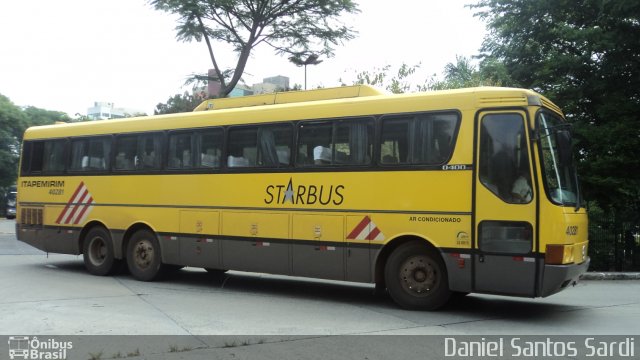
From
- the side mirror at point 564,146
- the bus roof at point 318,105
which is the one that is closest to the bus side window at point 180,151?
the bus roof at point 318,105

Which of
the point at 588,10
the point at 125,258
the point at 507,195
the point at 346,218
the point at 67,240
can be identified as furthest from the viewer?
the point at 588,10

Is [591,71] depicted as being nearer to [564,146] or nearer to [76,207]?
[564,146]

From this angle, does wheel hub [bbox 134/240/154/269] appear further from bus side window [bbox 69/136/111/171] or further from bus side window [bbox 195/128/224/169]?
bus side window [bbox 195/128/224/169]

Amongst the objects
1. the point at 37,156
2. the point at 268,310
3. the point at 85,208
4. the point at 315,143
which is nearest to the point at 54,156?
the point at 37,156

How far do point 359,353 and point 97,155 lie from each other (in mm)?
8693

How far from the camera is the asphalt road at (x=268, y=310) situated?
725cm

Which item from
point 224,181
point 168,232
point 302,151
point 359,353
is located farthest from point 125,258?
point 359,353

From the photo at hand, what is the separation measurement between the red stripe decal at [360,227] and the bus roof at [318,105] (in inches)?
65.7

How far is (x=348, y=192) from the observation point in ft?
30.0

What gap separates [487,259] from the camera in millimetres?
7984

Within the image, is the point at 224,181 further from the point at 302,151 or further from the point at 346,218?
the point at 346,218

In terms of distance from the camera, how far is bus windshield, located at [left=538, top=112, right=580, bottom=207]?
25.6ft

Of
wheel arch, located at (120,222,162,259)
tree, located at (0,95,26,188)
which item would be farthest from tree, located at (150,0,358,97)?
tree, located at (0,95,26,188)

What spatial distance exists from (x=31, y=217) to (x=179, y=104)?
93.4 ft
